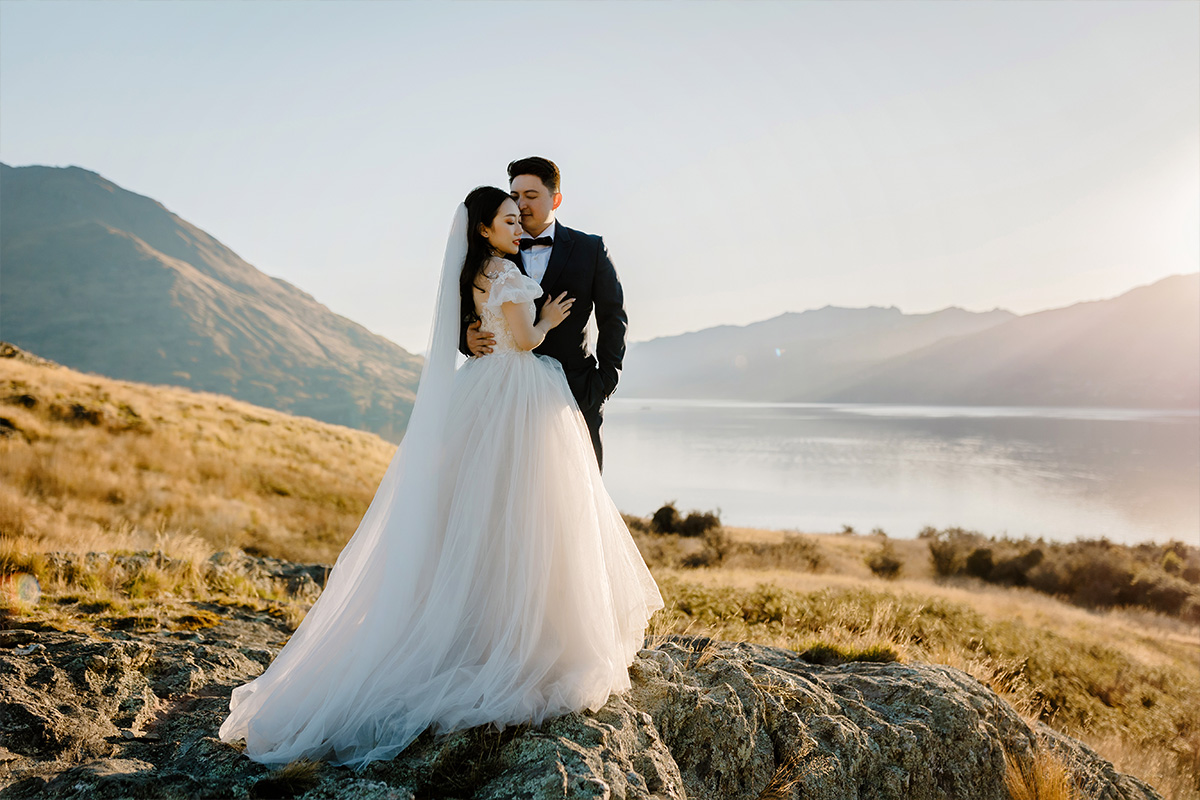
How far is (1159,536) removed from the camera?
36.2 metres

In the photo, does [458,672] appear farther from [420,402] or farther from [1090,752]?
[1090,752]

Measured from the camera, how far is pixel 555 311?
3951 millimetres

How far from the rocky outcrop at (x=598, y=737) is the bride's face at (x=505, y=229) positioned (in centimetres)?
262

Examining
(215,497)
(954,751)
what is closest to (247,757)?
(954,751)

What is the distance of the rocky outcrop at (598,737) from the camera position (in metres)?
2.60

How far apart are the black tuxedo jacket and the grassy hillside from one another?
242 centimetres

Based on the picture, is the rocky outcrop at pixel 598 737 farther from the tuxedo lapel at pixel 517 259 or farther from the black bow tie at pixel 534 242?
the black bow tie at pixel 534 242

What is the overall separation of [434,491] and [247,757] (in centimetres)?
148

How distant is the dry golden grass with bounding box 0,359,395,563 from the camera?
12.0 meters

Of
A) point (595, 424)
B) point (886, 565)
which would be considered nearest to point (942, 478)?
point (886, 565)

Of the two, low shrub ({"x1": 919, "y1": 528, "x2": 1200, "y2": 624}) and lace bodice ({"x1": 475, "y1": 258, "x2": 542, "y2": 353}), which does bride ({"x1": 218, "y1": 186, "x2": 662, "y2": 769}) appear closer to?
lace bodice ({"x1": 475, "y1": 258, "x2": 542, "y2": 353})

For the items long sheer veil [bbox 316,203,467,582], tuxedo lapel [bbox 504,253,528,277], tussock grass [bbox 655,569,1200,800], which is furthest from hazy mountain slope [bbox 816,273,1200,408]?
long sheer veil [bbox 316,203,467,582]

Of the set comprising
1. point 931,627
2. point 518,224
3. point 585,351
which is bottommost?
point 931,627

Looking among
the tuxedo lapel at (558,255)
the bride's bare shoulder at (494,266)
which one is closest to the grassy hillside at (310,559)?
the tuxedo lapel at (558,255)
